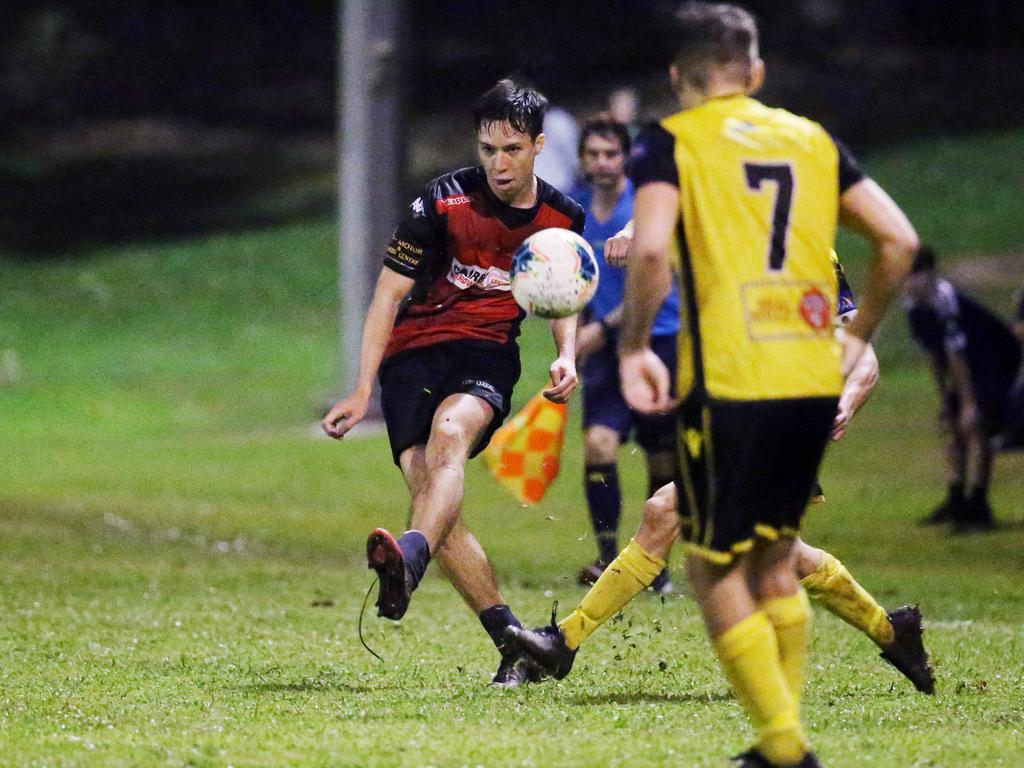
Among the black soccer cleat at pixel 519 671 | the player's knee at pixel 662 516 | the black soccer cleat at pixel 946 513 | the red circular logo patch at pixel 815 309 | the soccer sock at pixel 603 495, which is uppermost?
the red circular logo patch at pixel 815 309

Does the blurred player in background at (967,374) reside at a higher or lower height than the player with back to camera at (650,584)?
lower

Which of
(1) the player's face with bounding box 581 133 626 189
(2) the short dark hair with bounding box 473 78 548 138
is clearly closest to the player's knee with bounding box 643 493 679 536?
(2) the short dark hair with bounding box 473 78 548 138

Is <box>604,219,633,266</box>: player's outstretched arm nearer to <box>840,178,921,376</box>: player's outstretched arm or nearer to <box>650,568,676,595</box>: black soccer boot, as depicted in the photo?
<box>840,178,921,376</box>: player's outstretched arm

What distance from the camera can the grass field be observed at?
6.25 metres

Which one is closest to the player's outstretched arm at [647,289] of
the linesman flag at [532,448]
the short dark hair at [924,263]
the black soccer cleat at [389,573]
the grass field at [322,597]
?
the grass field at [322,597]

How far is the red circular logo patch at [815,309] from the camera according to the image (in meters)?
5.48

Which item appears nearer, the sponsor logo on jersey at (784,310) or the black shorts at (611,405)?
the sponsor logo on jersey at (784,310)

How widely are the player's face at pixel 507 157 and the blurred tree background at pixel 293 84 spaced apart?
29.7 metres

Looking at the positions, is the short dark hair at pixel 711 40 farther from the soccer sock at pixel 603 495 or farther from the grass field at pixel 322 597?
the soccer sock at pixel 603 495

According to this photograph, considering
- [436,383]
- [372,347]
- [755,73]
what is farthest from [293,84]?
[755,73]

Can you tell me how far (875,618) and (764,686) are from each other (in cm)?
191

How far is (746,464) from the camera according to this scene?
5434mm

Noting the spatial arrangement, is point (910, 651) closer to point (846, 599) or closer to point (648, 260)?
point (846, 599)

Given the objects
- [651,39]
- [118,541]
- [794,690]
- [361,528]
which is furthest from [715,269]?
[651,39]
